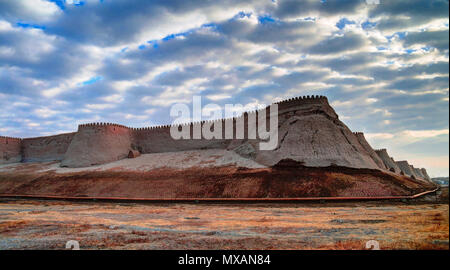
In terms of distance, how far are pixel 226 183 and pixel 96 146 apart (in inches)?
705

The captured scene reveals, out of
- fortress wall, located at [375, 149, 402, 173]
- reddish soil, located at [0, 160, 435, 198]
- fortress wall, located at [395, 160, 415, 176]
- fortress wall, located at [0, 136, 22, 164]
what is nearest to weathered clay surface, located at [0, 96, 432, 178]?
fortress wall, located at [0, 136, 22, 164]

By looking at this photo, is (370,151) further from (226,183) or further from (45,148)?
(45,148)

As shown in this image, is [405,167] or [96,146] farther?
[405,167]

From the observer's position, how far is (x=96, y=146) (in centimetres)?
3139

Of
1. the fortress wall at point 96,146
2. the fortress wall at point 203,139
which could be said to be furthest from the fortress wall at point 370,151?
the fortress wall at point 96,146

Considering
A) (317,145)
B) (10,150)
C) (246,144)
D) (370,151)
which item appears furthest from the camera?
(10,150)

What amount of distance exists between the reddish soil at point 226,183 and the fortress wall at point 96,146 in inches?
125

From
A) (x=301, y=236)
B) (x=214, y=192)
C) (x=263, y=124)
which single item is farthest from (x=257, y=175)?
(x=301, y=236)

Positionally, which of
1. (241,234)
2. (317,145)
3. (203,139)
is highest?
(203,139)

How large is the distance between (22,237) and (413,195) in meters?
18.9

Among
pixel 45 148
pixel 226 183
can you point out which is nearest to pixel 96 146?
pixel 45 148

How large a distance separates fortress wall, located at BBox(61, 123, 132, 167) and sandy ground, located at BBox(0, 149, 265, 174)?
1102 mm

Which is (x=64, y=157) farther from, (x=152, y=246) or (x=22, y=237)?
(x=152, y=246)

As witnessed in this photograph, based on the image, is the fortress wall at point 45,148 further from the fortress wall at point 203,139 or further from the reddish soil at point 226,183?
the fortress wall at point 203,139
